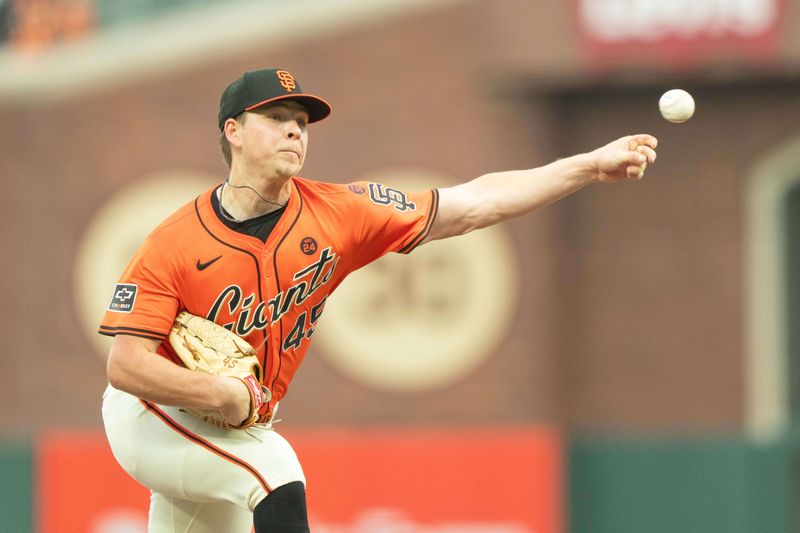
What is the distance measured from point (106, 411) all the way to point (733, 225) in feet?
28.5

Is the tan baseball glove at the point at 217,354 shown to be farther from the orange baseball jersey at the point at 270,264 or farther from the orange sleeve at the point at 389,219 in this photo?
the orange sleeve at the point at 389,219

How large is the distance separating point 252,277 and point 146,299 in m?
0.39

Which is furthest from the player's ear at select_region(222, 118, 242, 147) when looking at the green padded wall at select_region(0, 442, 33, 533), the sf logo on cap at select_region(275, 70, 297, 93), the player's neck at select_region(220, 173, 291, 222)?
the green padded wall at select_region(0, 442, 33, 533)

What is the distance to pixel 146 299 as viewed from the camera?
16.7ft

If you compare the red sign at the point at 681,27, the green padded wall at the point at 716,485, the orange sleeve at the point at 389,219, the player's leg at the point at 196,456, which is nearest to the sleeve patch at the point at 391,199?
the orange sleeve at the point at 389,219

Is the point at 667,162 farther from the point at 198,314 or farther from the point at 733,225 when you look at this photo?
the point at 198,314

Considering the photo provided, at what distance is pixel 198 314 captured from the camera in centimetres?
524

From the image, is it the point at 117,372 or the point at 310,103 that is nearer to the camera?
the point at 117,372

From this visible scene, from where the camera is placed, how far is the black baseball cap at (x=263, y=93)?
203 inches

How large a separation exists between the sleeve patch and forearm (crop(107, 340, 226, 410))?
98 centimetres

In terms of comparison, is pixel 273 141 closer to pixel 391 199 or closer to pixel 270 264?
pixel 270 264

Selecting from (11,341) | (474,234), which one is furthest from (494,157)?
(11,341)

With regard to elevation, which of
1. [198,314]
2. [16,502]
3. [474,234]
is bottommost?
[16,502]

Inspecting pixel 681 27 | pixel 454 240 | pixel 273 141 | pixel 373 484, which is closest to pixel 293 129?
pixel 273 141
